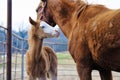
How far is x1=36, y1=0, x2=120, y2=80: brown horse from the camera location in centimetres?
286

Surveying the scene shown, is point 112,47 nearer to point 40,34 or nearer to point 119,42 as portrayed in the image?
point 119,42

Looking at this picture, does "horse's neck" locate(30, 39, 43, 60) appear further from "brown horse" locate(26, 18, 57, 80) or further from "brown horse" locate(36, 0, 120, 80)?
"brown horse" locate(36, 0, 120, 80)

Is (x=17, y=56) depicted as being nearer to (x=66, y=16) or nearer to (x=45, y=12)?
(x=45, y=12)

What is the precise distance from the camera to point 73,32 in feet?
11.0

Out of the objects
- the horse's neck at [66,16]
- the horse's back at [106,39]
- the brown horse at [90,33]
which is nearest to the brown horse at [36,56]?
the horse's neck at [66,16]

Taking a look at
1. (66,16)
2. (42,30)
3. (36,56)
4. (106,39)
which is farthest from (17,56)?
(106,39)

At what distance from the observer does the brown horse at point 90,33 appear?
2857 mm

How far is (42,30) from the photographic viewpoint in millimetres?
7555

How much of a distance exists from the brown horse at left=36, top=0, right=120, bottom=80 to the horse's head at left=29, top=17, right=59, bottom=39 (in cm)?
340

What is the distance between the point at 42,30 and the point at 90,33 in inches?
179

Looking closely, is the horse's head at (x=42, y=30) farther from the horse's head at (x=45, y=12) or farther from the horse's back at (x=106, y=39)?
the horse's back at (x=106, y=39)

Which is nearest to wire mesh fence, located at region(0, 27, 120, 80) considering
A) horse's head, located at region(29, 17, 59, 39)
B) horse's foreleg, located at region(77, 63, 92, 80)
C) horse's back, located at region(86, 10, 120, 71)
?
horse's head, located at region(29, 17, 59, 39)

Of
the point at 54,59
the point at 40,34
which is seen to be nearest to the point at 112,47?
the point at 40,34

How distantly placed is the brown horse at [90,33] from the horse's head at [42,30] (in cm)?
340
